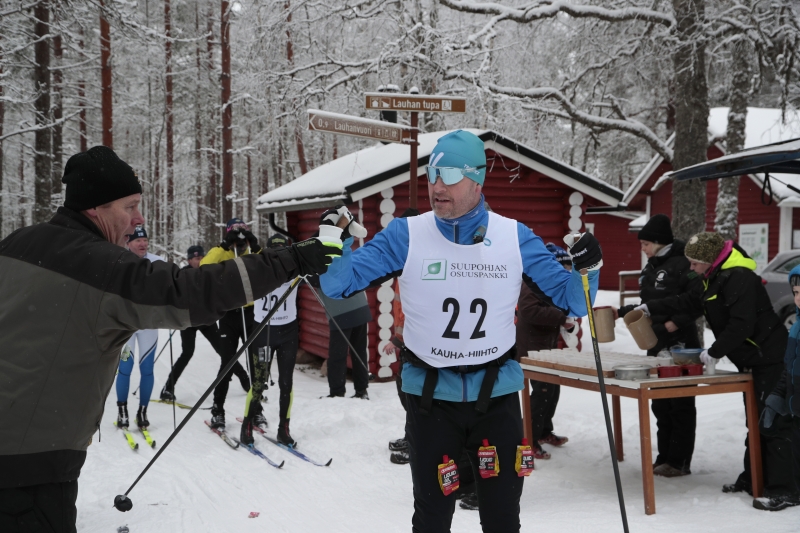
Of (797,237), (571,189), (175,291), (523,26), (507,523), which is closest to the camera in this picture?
(175,291)

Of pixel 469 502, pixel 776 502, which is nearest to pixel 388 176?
pixel 469 502

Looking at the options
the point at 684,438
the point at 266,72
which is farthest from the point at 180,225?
the point at 684,438

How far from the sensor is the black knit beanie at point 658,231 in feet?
18.7

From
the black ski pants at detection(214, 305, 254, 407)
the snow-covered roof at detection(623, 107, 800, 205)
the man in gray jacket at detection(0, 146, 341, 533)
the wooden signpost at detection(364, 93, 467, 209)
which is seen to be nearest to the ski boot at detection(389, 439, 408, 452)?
the black ski pants at detection(214, 305, 254, 407)

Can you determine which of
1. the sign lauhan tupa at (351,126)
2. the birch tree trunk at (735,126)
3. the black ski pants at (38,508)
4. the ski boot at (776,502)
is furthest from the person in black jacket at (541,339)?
the birch tree trunk at (735,126)

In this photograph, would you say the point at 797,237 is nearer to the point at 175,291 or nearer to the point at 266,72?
the point at 266,72

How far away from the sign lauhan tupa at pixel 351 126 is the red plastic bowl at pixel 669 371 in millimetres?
3674

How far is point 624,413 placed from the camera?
24.4 ft

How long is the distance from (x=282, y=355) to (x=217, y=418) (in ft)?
3.56

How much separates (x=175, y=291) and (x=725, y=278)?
13.0 ft

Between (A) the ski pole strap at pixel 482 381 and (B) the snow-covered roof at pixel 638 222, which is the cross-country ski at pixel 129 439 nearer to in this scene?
(A) the ski pole strap at pixel 482 381

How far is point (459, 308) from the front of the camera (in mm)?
2863

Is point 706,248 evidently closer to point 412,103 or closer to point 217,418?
point 412,103

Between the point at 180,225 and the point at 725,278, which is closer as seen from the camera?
the point at 725,278
